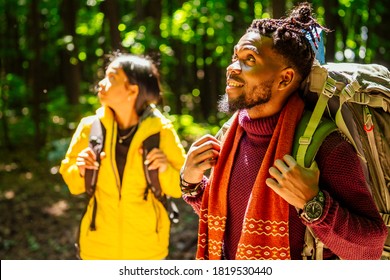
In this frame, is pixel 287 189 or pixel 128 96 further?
pixel 128 96

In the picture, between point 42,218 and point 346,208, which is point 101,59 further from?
point 346,208

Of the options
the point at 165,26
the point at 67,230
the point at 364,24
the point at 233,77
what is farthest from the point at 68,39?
the point at 233,77

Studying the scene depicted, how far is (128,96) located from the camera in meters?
2.68

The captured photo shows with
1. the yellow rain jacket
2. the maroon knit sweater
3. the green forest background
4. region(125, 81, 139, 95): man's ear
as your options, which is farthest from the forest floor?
the maroon knit sweater

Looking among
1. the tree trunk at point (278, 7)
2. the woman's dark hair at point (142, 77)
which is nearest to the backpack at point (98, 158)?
the woman's dark hair at point (142, 77)

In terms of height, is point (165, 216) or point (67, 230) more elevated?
point (165, 216)

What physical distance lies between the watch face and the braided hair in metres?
0.49

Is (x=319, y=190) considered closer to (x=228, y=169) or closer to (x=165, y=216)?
(x=228, y=169)

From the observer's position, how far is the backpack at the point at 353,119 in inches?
62.0

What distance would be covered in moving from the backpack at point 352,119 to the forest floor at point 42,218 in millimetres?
3609

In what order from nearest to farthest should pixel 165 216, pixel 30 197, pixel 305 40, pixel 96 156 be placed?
pixel 305 40
pixel 96 156
pixel 165 216
pixel 30 197

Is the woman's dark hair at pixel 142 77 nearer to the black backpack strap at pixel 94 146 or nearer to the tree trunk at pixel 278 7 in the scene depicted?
the black backpack strap at pixel 94 146

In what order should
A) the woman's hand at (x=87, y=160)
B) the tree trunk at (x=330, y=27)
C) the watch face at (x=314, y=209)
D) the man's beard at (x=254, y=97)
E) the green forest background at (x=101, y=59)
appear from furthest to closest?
the green forest background at (x=101, y=59), the tree trunk at (x=330, y=27), the woman's hand at (x=87, y=160), the man's beard at (x=254, y=97), the watch face at (x=314, y=209)

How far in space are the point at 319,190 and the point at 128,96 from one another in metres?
1.47
